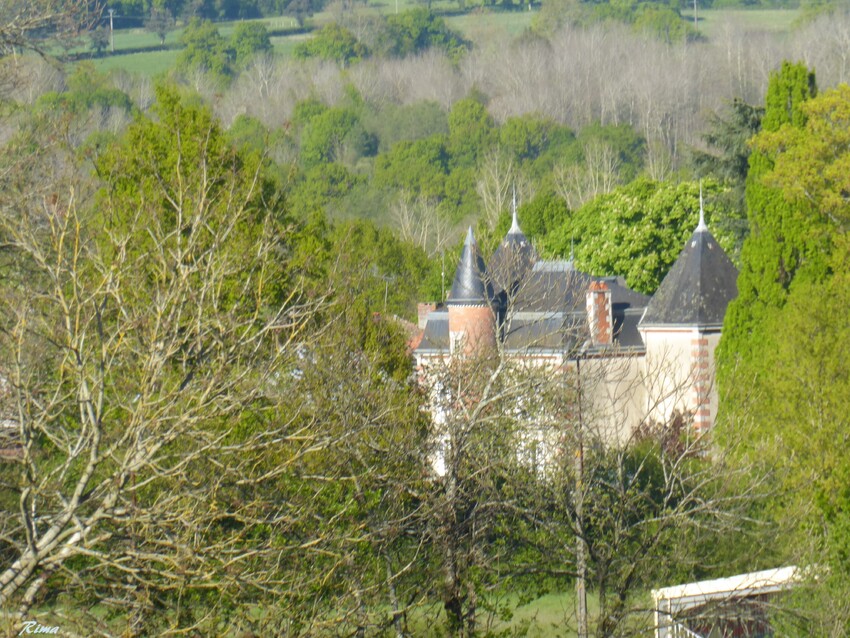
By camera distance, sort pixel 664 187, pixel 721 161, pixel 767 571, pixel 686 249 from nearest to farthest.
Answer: pixel 767 571 < pixel 686 249 < pixel 721 161 < pixel 664 187

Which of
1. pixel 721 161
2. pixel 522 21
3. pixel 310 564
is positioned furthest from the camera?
pixel 522 21

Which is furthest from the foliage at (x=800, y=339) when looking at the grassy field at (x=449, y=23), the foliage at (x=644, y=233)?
the grassy field at (x=449, y=23)

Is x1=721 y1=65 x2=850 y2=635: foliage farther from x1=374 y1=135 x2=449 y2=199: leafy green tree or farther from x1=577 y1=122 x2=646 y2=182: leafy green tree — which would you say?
x1=374 y1=135 x2=449 y2=199: leafy green tree

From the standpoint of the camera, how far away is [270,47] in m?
121

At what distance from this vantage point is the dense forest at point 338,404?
8.23 m

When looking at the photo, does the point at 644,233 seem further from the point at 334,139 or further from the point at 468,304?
the point at 334,139

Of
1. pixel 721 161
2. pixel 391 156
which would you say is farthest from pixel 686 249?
pixel 391 156

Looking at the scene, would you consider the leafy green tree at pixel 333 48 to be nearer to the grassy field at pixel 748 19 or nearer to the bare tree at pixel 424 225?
the grassy field at pixel 748 19

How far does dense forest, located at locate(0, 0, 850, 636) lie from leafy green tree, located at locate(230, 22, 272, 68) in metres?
45.7

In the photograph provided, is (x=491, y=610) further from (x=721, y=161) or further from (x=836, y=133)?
(x=721, y=161)

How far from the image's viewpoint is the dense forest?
823 cm

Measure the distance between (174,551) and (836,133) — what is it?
69.3ft

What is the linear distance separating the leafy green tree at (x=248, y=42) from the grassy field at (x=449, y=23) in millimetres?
1801

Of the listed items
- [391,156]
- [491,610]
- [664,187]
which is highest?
[491,610]
